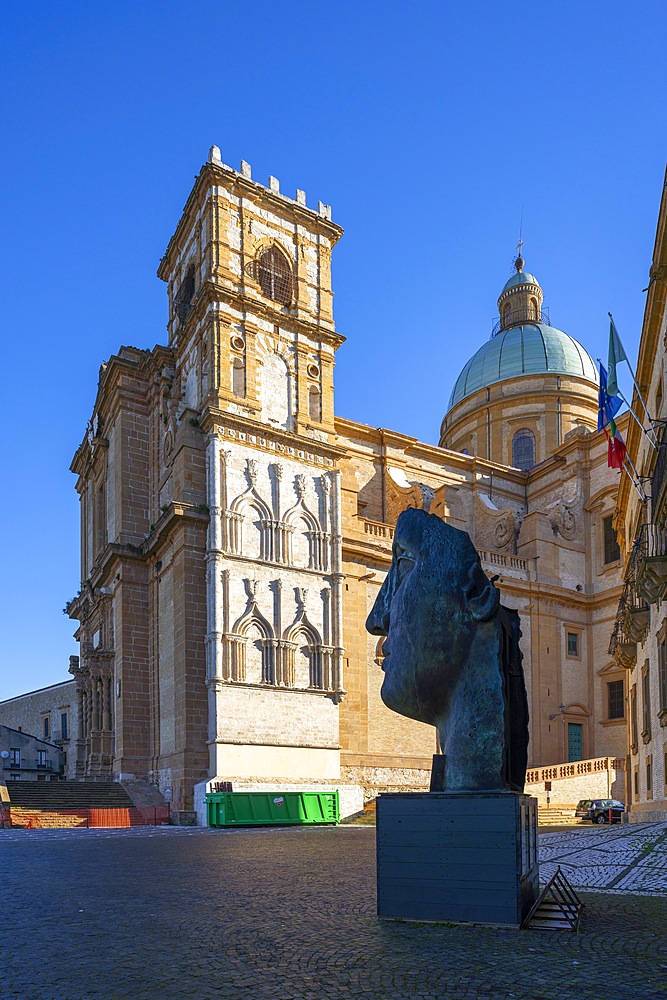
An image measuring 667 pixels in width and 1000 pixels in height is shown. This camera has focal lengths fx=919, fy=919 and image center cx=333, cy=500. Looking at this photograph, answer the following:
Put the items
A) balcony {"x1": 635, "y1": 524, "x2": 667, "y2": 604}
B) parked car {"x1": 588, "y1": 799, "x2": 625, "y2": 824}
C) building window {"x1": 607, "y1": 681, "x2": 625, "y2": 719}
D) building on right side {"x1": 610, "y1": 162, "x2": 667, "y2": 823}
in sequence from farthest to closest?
building window {"x1": 607, "y1": 681, "x2": 625, "y2": 719}, parked car {"x1": 588, "y1": 799, "x2": 625, "y2": 824}, building on right side {"x1": 610, "y1": 162, "x2": 667, "y2": 823}, balcony {"x1": 635, "y1": 524, "x2": 667, "y2": 604}

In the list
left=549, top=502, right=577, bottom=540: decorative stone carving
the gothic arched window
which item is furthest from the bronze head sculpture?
left=549, top=502, right=577, bottom=540: decorative stone carving

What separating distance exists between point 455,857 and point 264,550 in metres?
22.8

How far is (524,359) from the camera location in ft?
176

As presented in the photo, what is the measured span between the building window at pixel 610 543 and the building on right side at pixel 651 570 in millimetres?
13197

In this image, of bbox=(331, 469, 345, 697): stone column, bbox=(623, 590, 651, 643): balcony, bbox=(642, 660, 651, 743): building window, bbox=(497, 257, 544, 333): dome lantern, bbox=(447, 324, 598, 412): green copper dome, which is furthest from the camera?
bbox=(497, 257, 544, 333): dome lantern

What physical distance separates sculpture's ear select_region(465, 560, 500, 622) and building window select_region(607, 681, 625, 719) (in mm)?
32867

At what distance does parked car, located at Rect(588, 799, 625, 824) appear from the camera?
94.0 ft

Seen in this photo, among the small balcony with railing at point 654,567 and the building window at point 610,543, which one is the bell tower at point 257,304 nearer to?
the small balcony with railing at point 654,567

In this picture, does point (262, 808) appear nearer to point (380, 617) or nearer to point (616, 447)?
point (616, 447)

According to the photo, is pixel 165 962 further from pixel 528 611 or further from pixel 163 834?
pixel 528 611

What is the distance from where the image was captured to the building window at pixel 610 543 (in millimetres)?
40312

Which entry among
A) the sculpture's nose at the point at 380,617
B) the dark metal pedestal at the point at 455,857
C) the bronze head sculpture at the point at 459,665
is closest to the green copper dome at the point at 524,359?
the sculpture's nose at the point at 380,617

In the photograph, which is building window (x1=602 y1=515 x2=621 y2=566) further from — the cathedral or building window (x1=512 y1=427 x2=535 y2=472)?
building window (x1=512 y1=427 x2=535 y2=472)

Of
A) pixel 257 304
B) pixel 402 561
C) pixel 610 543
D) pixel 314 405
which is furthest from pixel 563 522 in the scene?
pixel 402 561
